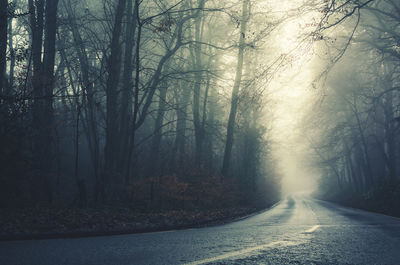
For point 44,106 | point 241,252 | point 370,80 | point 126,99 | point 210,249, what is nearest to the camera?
point 241,252

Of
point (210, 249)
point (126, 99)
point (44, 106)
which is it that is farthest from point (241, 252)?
point (44, 106)

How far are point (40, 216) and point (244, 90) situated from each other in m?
6.97

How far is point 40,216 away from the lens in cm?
865

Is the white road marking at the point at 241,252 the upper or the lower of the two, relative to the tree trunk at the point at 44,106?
lower

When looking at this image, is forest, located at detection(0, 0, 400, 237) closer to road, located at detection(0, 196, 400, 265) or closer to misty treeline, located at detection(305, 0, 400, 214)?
misty treeline, located at detection(305, 0, 400, 214)

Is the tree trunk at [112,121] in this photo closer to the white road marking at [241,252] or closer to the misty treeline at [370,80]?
the white road marking at [241,252]

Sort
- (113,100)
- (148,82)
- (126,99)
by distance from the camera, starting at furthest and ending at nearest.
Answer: (148,82) < (126,99) < (113,100)

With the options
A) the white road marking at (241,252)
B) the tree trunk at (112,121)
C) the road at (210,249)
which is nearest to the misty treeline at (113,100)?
the tree trunk at (112,121)

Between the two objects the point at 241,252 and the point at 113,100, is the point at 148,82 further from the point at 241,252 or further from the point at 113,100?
the point at 241,252

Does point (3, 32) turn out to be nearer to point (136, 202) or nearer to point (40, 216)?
point (40, 216)

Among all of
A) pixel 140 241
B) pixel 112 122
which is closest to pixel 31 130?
pixel 112 122

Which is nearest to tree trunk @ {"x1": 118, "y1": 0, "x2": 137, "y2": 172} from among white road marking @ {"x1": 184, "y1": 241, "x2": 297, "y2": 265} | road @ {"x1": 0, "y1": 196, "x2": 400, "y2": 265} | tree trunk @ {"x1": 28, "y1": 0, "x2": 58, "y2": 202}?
tree trunk @ {"x1": 28, "y1": 0, "x2": 58, "y2": 202}

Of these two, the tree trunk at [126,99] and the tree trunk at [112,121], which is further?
the tree trunk at [126,99]

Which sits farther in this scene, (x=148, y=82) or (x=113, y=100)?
(x=148, y=82)
